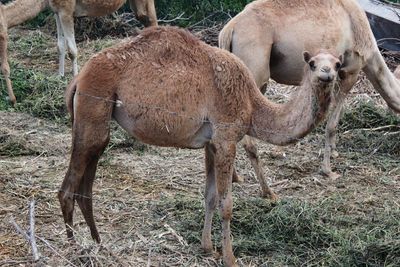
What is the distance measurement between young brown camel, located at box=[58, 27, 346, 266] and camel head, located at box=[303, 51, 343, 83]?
2 centimetres

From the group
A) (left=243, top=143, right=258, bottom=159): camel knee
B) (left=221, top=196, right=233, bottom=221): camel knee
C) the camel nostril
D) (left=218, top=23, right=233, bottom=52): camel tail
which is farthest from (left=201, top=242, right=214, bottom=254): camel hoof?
(left=218, top=23, right=233, bottom=52): camel tail

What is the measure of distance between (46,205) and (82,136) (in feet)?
5.15

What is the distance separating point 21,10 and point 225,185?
638 cm

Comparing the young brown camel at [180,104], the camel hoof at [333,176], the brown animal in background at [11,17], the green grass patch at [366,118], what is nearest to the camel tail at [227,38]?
the young brown camel at [180,104]

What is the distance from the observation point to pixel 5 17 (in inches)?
428

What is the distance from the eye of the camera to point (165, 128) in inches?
228

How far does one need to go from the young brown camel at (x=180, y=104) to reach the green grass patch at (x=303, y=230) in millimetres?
538

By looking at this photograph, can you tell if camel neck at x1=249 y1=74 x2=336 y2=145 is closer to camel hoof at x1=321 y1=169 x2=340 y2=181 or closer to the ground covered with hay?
the ground covered with hay

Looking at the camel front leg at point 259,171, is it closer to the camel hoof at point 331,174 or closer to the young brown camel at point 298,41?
the young brown camel at point 298,41

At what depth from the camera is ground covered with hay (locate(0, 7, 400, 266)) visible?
614cm

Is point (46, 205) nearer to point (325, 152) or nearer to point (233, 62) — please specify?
point (233, 62)

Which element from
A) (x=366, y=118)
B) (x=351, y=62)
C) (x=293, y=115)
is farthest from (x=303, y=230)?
(x=366, y=118)

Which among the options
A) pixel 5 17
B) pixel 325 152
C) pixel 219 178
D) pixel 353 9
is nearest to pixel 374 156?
pixel 325 152

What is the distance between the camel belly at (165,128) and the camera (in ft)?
18.9
